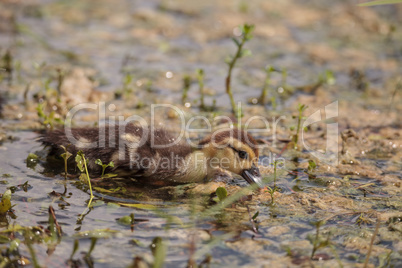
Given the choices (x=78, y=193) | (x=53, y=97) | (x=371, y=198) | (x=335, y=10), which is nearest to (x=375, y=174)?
(x=371, y=198)

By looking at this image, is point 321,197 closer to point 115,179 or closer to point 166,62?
point 115,179

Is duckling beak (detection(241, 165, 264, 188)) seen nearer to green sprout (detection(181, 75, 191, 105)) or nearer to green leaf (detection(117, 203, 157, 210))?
green leaf (detection(117, 203, 157, 210))

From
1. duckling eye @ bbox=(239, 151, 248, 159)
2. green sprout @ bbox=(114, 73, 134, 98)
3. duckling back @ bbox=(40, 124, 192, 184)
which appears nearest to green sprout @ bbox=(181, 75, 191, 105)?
green sprout @ bbox=(114, 73, 134, 98)

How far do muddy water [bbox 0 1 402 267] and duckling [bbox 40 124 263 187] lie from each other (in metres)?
0.17

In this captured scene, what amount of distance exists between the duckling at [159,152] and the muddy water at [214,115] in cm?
17

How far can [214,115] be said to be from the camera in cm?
555

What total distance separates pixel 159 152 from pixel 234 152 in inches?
25.7

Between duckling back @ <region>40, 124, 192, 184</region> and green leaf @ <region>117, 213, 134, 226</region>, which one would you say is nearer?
green leaf @ <region>117, 213, 134, 226</region>

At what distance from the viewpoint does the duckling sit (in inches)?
173

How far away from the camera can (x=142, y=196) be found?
13.3ft

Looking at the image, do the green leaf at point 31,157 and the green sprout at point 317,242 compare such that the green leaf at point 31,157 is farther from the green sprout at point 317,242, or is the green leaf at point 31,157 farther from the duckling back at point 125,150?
the green sprout at point 317,242

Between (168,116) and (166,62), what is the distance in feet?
5.96

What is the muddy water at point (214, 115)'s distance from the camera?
130 inches

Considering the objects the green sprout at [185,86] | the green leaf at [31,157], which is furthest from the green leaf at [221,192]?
the green sprout at [185,86]
